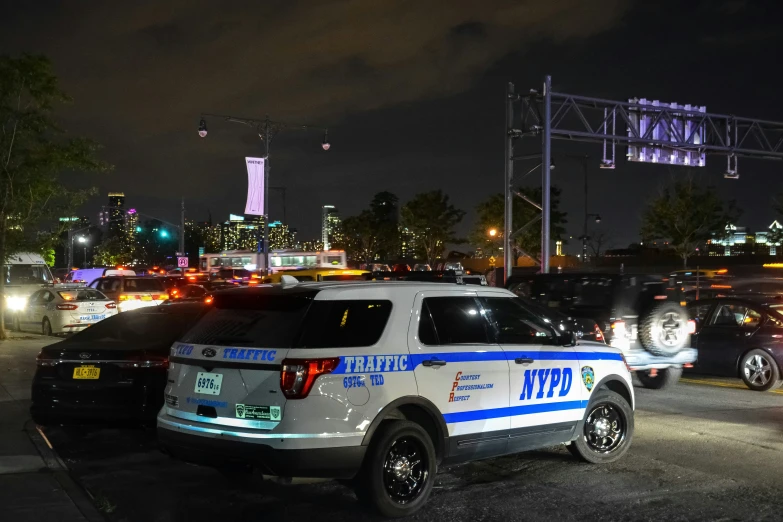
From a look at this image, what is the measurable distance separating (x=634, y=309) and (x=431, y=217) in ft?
201

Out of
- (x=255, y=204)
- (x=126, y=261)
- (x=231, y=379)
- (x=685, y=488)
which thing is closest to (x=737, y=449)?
(x=685, y=488)

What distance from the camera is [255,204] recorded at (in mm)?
33031

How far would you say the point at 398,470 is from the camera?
6.36 m

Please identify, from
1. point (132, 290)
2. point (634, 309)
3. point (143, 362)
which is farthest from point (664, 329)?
point (132, 290)

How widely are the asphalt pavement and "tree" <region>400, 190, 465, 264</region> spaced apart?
64.2 metres

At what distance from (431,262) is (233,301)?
219 ft

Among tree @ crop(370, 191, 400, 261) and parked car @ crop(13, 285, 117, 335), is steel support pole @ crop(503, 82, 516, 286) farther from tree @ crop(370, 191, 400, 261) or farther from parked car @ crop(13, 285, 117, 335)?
tree @ crop(370, 191, 400, 261)

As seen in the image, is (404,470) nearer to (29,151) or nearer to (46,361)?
(46,361)

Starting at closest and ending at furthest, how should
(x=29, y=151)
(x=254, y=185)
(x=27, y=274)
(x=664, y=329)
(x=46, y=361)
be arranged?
(x=46, y=361) → (x=664, y=329) → (x=29, y=151) → (x=27, y=274) → (x=254, y=185)

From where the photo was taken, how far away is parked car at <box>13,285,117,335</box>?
22247 mm

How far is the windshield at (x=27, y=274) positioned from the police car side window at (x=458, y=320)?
26203 millimetres

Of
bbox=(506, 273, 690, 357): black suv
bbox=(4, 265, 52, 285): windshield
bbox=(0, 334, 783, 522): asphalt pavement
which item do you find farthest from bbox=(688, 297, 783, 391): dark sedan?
bbox=(4, 265, 52, 285): windshield

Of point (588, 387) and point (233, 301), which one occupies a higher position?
point (233, 301)

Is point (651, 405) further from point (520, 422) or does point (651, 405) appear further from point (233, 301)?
point (233, 301)
